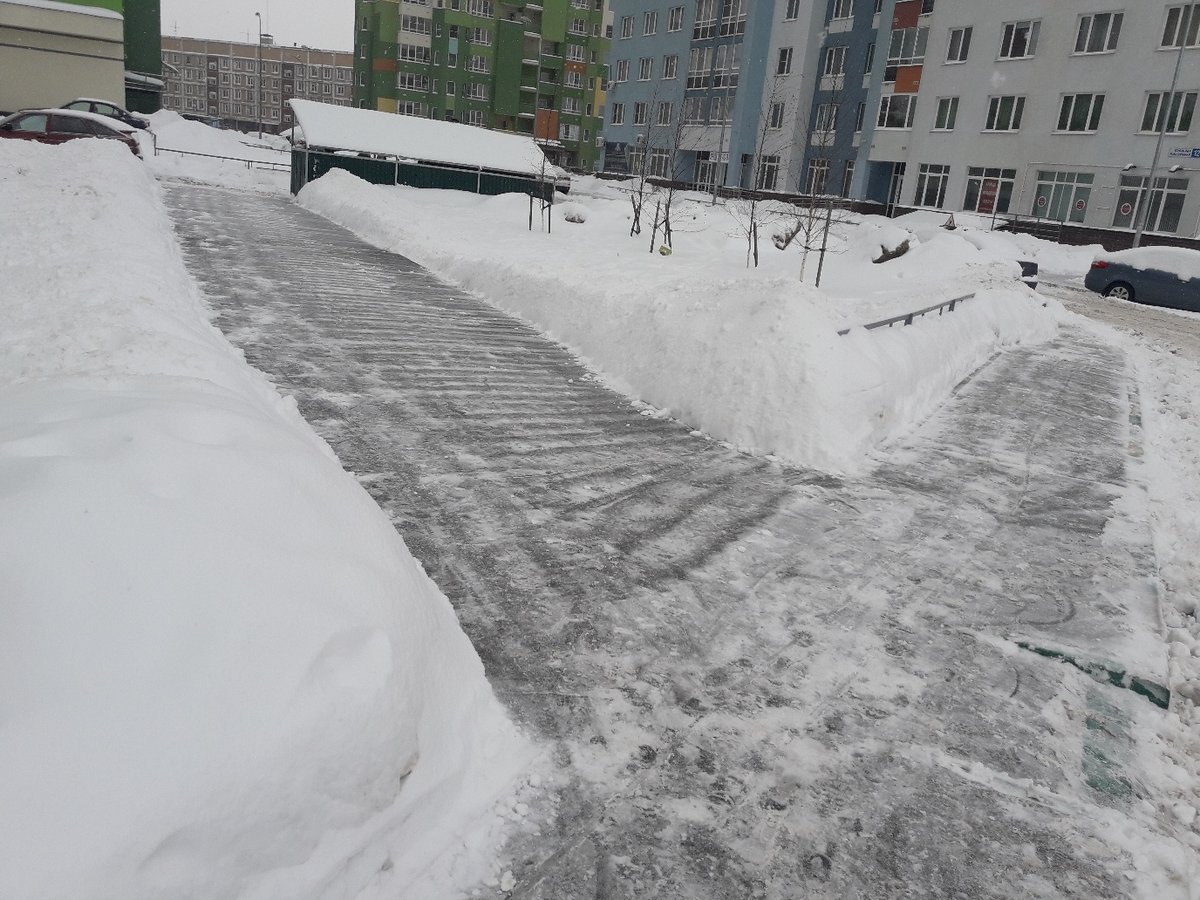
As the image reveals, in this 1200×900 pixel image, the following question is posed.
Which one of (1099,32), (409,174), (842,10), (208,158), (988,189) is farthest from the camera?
(842,10)

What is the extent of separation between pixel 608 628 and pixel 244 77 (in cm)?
18836

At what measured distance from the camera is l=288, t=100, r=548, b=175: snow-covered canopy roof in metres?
29.4

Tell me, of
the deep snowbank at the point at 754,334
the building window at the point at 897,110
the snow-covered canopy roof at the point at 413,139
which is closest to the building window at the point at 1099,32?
the building window at the point at 897,110

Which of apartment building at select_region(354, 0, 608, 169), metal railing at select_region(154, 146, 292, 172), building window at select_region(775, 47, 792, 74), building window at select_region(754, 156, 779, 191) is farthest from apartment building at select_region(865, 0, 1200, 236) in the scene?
apartment building at select_region(354, 0, 608, 169)

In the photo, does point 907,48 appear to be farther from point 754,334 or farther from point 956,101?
point 754,334

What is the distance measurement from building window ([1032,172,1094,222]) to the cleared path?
34.6 m

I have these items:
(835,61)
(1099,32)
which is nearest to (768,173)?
(835,61)

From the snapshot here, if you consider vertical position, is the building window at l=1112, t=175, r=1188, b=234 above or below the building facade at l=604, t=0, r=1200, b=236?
below

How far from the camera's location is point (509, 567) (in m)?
4.77

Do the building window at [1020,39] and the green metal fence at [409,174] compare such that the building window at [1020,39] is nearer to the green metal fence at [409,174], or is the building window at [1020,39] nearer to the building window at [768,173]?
the building window at [768,173]

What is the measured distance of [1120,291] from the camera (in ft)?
78.0

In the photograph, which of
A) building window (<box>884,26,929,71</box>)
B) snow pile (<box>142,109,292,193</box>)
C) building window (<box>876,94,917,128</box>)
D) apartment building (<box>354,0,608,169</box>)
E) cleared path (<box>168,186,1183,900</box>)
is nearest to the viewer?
cleared path (<box>168,186,1183,900</box>)

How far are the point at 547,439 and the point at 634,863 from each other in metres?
4.48

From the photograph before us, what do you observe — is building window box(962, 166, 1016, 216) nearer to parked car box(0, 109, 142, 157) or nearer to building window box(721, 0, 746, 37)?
building window box(721, 0, 746, 37)
